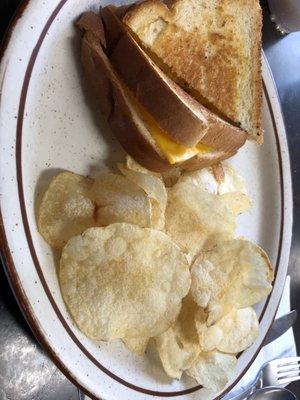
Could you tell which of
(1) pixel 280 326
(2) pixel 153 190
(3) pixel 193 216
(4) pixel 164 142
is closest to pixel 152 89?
(4) pixel 164 142

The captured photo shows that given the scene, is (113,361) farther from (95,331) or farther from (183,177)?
(183,177)

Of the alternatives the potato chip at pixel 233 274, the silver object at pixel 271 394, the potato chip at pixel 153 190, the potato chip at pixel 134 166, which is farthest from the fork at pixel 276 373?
the potato chip at pixel 134 166

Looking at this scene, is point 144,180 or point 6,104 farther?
point 144,180

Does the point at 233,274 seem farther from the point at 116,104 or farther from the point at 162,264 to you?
the point at 116,104

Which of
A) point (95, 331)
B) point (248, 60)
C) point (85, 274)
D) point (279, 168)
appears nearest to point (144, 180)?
point (85, 274)

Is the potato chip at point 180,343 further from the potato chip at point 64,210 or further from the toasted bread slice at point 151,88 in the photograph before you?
the toasted bread slice at point 151,88

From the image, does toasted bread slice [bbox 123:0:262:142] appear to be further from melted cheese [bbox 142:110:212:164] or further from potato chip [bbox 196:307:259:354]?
potato chip [bbox 196:307:259:354]
